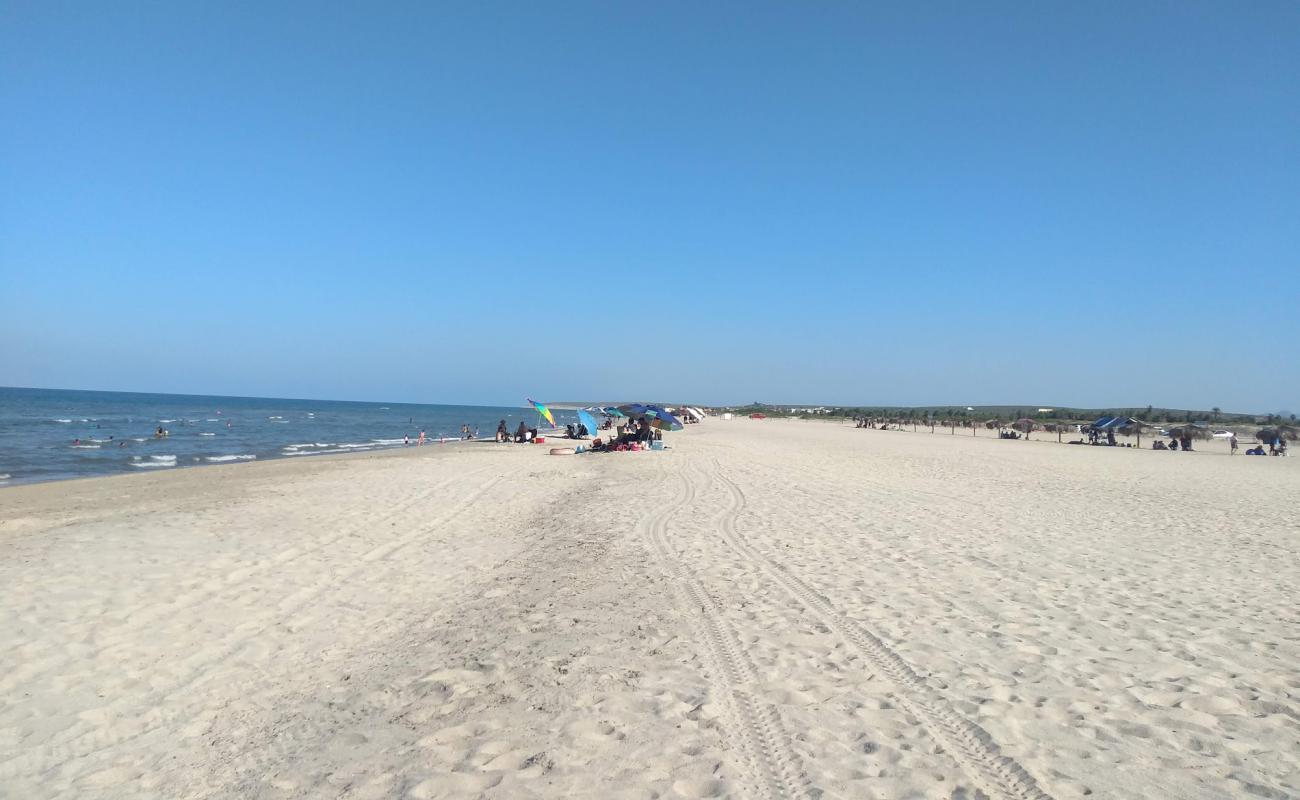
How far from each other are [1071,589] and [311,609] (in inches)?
290

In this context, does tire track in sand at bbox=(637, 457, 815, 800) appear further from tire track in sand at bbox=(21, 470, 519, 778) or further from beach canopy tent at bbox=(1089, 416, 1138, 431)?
beach canopy tent at bbox=(1089, 416, 1138, 431)

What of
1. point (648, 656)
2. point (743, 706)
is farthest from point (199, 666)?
point (743, 706)

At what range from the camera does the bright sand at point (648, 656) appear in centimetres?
366

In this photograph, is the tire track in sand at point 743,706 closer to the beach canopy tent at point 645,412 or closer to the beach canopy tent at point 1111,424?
the beach canopy tent at point 645,412

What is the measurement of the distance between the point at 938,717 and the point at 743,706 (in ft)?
3.75

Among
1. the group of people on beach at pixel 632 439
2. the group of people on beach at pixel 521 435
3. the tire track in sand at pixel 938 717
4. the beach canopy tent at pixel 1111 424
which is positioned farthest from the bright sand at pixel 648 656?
the beach canopy tent at pixel 1111 424

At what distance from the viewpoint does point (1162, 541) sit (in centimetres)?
960

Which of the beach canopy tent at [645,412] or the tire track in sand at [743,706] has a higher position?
the beach canopy tent at [645,412]

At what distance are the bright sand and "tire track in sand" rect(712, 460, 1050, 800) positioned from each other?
0.06ft

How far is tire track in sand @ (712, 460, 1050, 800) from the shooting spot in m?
3.44

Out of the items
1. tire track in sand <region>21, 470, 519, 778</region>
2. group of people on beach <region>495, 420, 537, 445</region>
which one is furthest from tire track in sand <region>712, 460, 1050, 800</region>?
group of people on beach <region>495, 420, 537, 445</region>

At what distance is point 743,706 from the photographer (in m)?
4.25

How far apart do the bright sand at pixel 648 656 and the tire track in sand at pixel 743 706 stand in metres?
0.02

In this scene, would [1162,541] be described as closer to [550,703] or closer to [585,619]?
[585,619]
